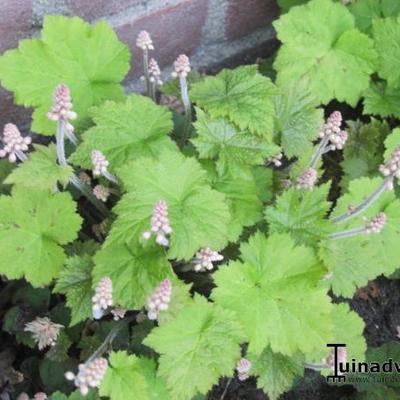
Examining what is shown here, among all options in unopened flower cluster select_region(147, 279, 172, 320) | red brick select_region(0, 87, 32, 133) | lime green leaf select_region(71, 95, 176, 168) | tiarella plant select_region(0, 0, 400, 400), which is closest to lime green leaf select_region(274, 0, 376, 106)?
tiarella plant select_region(0, 0, 400, 400)

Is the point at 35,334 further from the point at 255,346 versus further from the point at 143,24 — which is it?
the point at 143,24

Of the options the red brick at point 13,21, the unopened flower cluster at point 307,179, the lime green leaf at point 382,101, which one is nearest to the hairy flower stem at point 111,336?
the unopened flower cluster at point 307,179

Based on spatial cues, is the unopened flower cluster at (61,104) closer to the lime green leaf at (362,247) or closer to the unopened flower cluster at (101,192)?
the unopened flower cluster at (101,192)

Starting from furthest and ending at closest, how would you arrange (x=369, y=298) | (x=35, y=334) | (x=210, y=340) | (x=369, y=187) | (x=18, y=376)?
(x=369, y=298) → (x=369, y=187) → (x=18, y=376) → (x=35, y=334) → (x=210, y=340)

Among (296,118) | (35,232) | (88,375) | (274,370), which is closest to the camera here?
(88,375)

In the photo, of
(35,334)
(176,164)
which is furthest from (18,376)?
(176,164)

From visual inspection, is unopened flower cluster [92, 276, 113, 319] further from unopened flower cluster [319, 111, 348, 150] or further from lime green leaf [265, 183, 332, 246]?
unopened flower cluster [319, 111, 348, 150]

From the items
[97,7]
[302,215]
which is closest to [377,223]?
[302,215]

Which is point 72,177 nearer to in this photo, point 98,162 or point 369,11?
point 98,162
